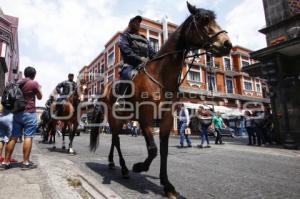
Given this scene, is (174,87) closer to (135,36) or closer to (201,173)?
(135,36)

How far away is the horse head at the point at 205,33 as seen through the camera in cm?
342

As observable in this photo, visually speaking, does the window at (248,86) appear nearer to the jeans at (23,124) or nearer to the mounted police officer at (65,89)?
the mounted police officer at (65,89)

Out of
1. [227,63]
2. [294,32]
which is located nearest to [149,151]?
[294,32]

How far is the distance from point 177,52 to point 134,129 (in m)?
20.1

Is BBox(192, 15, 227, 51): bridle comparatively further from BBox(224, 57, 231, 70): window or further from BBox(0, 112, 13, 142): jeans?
BBox(224, 57, 231, 70): window

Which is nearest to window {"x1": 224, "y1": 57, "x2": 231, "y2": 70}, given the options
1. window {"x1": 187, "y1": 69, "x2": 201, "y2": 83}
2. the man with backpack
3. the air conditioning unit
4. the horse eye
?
window {"x1": 187, "y1": 69, "x2": 201, "y2": 83}

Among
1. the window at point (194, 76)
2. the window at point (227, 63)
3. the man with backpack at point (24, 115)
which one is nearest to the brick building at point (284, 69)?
the man with backpack at point (24, 115)

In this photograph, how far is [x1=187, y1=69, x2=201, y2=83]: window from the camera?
3541cm

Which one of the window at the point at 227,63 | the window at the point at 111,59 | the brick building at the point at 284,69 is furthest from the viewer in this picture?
the window at the point at 227,63

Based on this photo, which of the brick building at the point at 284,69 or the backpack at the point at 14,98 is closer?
the backpack at the point at 14,98

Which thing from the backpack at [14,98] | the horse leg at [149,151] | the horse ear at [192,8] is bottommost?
the horse leg at [149,151]

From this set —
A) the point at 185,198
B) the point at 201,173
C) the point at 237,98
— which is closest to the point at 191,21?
the point at 185,198

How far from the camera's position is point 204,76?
3706 centimetres

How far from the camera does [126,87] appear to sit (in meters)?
4.19
